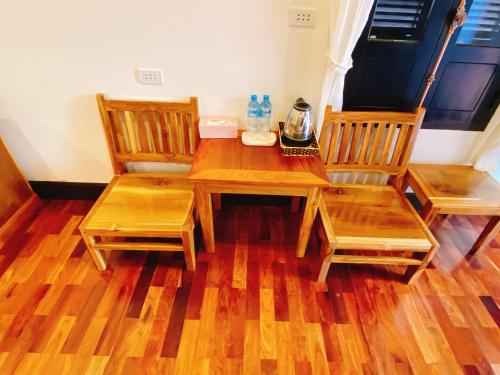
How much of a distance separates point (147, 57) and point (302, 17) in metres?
0.82

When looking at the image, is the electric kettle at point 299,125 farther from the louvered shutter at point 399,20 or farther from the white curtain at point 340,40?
the louvered shutter at point 399,20

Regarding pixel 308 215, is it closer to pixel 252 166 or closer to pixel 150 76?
pixel 252 166

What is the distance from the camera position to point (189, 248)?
1472 mm

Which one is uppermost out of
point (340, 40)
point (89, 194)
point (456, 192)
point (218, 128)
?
point (340, 40)

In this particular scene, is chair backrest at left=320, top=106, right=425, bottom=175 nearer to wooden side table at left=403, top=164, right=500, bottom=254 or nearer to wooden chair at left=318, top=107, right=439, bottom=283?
wooden chair at left=318, top=107, right=439, bottom=283

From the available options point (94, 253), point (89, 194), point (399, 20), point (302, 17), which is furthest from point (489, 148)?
point (89, 194)

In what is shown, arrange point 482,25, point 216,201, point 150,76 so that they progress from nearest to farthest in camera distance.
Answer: point 482,25, point 150,76, point 216,201

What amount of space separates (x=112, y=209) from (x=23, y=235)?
84cm

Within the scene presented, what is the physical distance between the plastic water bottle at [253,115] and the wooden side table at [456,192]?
97cm

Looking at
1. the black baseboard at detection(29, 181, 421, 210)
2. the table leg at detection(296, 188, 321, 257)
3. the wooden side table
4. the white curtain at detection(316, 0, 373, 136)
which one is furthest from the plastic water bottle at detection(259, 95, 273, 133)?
the wooden side table

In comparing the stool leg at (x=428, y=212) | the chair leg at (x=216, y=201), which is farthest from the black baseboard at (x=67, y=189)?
the stool leg at (x=428, y=212)

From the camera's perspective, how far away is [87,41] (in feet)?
4.61

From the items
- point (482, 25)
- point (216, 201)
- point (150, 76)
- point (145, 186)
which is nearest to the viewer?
point (482, 25)

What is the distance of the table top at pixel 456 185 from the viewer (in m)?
1.50
